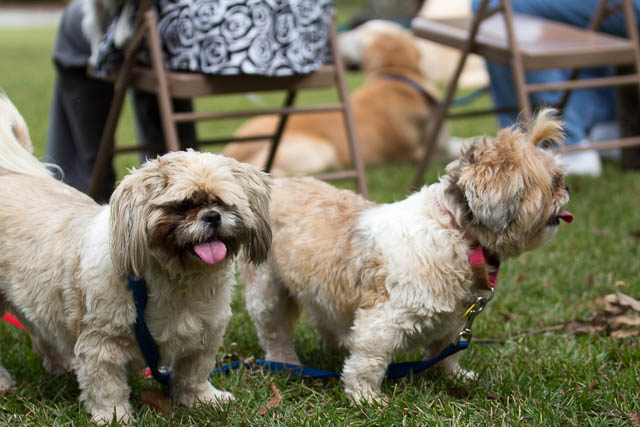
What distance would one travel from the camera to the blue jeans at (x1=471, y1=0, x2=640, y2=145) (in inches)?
255

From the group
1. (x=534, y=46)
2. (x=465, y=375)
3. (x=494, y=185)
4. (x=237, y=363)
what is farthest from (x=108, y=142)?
(x=534, y=46)

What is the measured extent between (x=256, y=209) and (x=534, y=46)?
3309mm

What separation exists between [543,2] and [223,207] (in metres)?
5.22

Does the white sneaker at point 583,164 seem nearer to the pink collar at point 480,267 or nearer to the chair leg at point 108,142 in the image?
the chair leg at point 108,142

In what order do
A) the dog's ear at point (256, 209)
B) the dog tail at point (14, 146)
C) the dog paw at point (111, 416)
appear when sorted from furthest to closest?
the dog tail at point (14, 146)
the dog paw at point (111, 416)
the dog's ear at point (256, 209)

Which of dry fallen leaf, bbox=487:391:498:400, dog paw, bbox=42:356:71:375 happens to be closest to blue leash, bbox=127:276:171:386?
dog paw, bbox=42:356:71:375

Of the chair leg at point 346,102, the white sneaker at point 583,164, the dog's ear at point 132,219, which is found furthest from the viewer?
the white sneaker at point 583,164

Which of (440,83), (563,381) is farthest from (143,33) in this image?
(440,83)

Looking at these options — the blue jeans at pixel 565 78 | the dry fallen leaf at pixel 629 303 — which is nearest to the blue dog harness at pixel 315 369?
the dry fallen leaf at pixel 629 303

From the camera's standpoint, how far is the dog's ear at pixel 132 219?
2256 mm

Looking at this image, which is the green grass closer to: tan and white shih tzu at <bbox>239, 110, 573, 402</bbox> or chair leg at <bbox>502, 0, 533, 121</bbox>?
tan and white shih tzu at <bbox>239, 110, 573, 402</bbox>

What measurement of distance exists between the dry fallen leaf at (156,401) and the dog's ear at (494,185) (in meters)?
1.33

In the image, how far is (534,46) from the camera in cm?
507

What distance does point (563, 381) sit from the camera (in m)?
2.88
